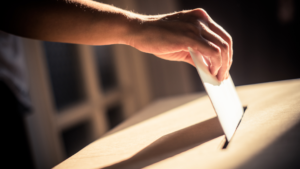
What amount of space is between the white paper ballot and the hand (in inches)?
1.0

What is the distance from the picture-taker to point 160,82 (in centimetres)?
277

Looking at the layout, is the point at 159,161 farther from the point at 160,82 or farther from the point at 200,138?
the point at 160,82

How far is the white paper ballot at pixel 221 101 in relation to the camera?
436mm

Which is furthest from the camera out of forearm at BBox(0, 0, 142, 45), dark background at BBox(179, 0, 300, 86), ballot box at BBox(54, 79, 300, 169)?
dark background at BBox(179, 0, 300, 86)

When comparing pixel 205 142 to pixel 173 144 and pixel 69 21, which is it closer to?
pixel 173 144

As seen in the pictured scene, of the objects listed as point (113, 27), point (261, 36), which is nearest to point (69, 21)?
point (113, 27)

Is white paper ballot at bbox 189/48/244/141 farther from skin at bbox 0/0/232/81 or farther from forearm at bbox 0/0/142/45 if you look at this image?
forearm at bbox 0/0/142/45

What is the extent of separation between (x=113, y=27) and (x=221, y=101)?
32cm

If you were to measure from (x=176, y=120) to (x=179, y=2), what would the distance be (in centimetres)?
210

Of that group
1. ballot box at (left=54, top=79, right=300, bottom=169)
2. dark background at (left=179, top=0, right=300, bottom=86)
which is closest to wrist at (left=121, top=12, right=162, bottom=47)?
ballot box at (left=54, top=79, right=300, bottom=169)

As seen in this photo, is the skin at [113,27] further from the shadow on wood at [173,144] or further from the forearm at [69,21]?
the shadow on wood at [173,144]

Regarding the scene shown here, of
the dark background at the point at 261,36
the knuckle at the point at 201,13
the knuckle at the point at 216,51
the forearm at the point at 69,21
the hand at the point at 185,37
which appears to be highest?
the forearm at the point at 69,21

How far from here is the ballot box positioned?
337 mm

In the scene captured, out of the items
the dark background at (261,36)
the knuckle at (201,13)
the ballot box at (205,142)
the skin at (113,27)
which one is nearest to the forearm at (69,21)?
the skin at (113,27)
